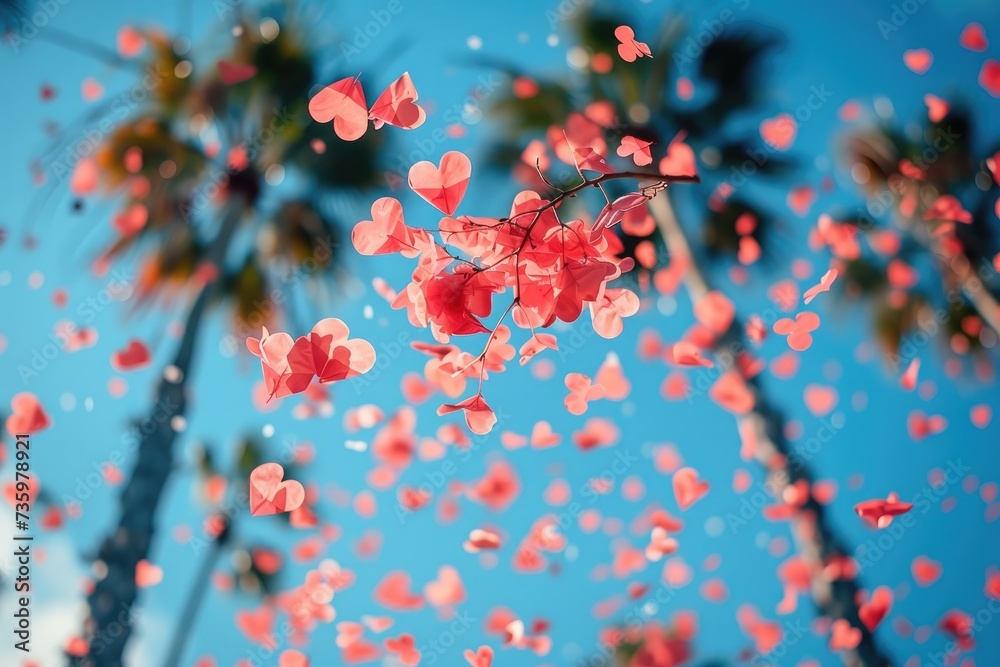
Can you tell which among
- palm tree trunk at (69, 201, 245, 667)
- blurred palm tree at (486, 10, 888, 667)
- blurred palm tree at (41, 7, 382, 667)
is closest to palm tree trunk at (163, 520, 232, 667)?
blurred palm tree at (41, 7, 382, 667)

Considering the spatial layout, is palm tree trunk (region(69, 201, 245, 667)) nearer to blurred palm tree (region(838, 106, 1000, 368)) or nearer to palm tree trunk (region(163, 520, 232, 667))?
palm tree trunk (region(163, 520, 232, 667))

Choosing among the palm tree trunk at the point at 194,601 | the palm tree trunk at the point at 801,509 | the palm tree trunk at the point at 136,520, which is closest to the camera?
the palm tree trunk at the point at 136,520

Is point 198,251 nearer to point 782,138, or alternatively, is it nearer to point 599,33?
point 599,33

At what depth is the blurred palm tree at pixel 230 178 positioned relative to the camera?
4.60 metres

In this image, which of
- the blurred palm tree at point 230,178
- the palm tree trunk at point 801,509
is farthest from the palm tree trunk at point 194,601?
the palm tree trunk at point 801,509

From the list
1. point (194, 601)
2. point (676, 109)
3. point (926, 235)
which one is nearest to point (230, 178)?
point (194, 601)

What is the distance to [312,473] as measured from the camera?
4.80 metres

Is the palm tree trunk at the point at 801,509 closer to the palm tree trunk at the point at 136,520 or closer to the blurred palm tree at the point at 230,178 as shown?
the blurred palm tree at the point at 230,178

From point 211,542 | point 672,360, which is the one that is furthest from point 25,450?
point 672,360

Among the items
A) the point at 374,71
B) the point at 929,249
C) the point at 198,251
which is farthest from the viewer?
the point at 929,249

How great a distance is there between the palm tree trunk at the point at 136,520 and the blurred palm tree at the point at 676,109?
290 centimetres

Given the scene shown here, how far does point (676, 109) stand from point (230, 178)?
3699 mm

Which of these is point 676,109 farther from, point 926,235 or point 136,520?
point 136,520

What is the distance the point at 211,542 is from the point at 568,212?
3.85m
